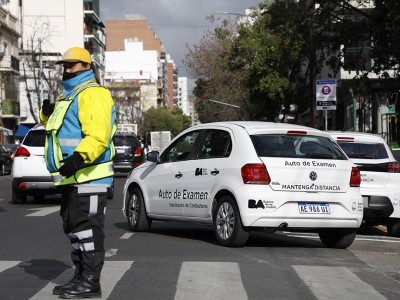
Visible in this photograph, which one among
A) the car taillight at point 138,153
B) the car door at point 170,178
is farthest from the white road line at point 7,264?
the car taillight at point 138,153

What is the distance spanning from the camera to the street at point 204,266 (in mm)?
7227

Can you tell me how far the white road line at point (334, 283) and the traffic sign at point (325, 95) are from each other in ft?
54.2

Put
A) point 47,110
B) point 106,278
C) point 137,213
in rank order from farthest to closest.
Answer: point 137,213 < point 106,278 < point 47,110

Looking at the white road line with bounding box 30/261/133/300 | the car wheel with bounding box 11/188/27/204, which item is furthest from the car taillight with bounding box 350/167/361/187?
the car wheel with bounding box 11/188/27/204

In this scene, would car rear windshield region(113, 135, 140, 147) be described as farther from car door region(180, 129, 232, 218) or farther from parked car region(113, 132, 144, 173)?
car door region(180, 129, 232, 218)

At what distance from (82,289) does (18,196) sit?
1263 cm

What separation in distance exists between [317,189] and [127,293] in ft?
12.9

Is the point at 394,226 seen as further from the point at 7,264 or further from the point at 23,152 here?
the point at 23,152

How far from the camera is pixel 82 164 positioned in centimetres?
647

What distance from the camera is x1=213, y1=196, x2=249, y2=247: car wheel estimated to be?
397 inches

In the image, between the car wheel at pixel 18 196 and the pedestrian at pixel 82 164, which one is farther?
the car wheel at pixel 18 196

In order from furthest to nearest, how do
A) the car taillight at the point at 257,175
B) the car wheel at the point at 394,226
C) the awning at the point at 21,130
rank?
1. the awning at the point at 21,130
2. the car wheel at the point at 394,226
3. the car taillight at the point at 257,175

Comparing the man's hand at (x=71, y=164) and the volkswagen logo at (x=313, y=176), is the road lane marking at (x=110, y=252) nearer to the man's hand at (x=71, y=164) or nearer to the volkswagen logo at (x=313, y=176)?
the volkswagen logo at (x=313, y=176)

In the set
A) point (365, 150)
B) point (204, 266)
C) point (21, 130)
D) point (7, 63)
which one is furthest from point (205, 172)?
point (7, 63)
